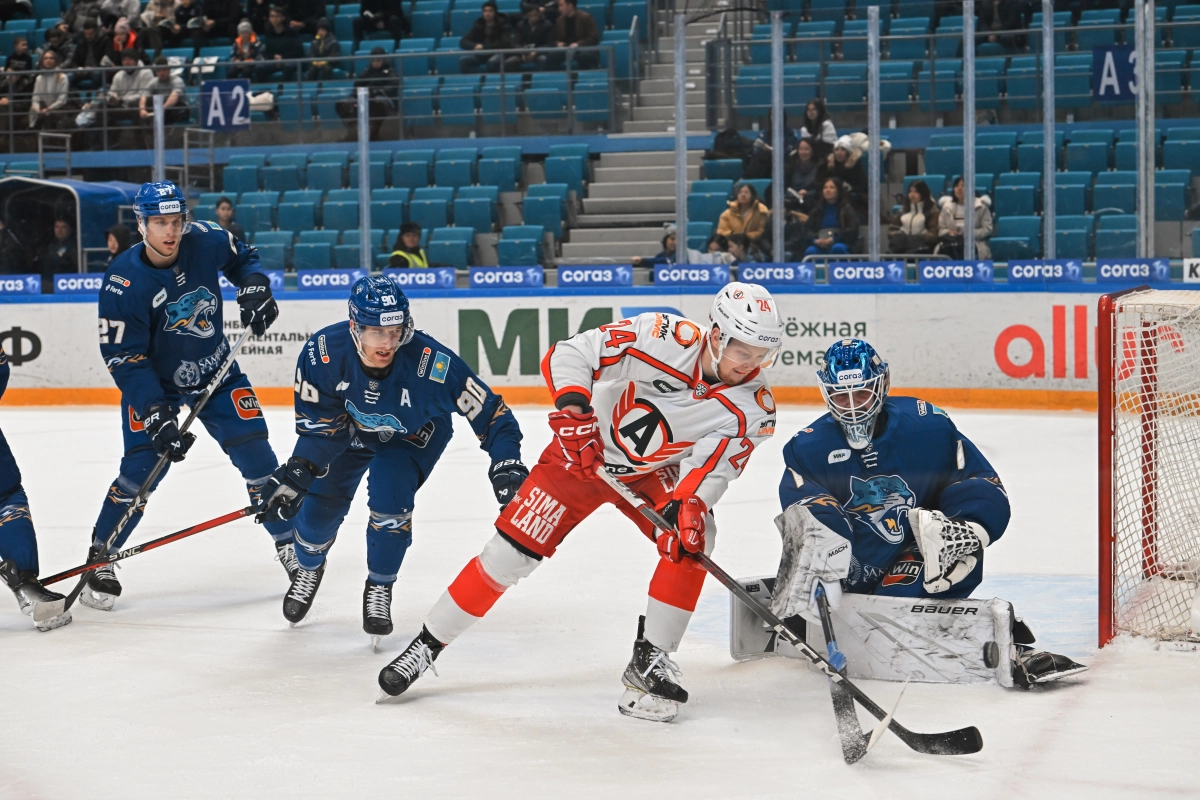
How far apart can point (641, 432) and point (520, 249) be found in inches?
254

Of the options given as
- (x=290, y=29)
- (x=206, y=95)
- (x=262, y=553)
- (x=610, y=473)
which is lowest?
(x=262, y=553)

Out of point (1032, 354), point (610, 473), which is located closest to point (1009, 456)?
point (1032, 354)

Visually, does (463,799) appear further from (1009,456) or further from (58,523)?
(1009,456)

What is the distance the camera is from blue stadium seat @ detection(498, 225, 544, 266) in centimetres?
953

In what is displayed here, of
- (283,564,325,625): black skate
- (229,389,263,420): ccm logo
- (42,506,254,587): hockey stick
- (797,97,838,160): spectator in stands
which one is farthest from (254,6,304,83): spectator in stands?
(283,564,325,625): black skate

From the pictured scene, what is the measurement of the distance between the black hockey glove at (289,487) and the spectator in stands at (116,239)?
21.7 feet

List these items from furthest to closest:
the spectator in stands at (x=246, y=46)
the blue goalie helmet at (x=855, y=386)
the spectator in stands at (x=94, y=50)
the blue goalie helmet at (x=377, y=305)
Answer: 1. the spectator in stands at (x=94, y=50)
2. the spectator in stands at (x=246, y=46)
3. the blue goalie helmet at (x=377, y=305)
4. the blue goalie helmet at (x=855, y=386)

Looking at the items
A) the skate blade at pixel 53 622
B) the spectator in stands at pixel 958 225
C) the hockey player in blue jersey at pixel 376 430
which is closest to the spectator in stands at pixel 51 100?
the spectator in stands at pixel 958 225

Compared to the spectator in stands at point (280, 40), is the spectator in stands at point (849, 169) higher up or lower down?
lower down

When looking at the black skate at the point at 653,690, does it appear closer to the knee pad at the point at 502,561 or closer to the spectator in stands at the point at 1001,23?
the knee pad at the point at 502,561

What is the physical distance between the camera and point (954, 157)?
8.53m

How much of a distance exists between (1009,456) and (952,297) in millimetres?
2066

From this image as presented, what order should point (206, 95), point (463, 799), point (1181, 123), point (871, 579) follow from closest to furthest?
point (463, 799) < point (871, 579) < point (1181, 123) < point (206, 95)

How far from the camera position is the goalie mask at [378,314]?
3.43m
